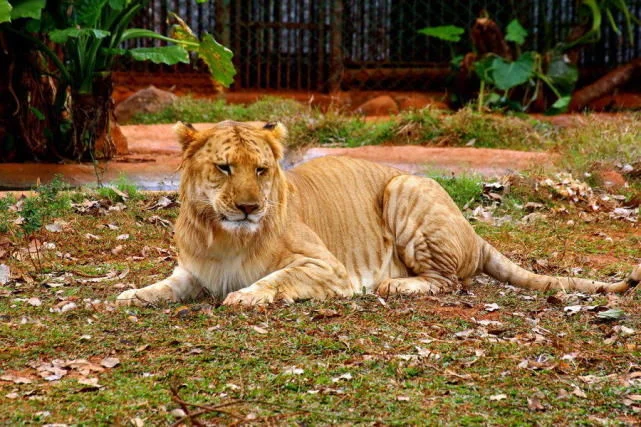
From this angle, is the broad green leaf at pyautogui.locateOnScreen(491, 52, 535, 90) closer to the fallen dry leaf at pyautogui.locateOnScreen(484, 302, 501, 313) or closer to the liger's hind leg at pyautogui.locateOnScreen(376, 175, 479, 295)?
the liger's hind leg at pyautogui.locateOnScreen(376, 175, 479, 295)

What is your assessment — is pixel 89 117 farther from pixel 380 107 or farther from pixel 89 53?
pixel 380 107

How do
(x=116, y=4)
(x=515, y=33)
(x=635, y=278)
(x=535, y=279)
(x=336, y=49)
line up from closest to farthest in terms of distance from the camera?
1. (x=635, y=278)
2. (x=535, y=279)
3. (x=116, y=4)
4. (x=515, y=33)
5. (x=336, y=49)

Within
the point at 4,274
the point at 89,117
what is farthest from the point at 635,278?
the point at 89,117

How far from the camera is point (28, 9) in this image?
1038 centimetres

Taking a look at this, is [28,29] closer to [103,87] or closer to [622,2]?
[103,87]

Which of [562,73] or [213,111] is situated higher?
[562,73]

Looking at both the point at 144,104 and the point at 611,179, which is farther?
the point at 144,104

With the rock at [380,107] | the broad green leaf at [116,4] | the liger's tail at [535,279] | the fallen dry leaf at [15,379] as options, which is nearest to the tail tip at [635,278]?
the liger's tail at [535,279]

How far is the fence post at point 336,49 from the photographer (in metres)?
19.0

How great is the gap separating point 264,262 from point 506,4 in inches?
569

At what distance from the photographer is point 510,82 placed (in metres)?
16.6

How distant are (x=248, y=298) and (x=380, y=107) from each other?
1256cm

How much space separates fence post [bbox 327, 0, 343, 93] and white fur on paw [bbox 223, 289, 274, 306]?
13.5 metres

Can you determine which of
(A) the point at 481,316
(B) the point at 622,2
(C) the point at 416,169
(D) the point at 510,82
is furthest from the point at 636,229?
(B) the point at 622,2
